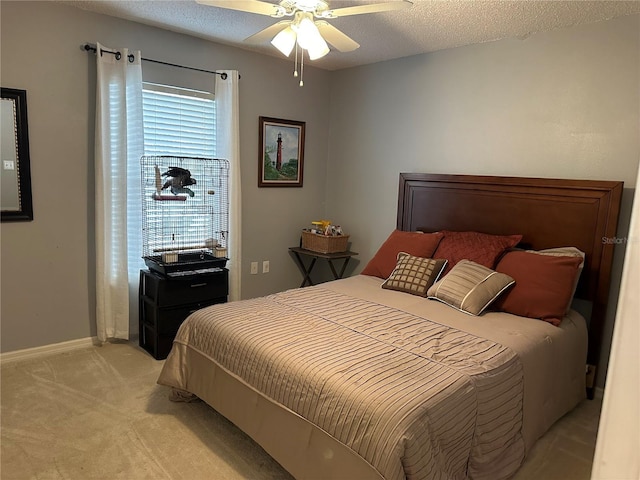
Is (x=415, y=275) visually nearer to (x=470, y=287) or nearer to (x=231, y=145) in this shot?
(x=470, y=287)

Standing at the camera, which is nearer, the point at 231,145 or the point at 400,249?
the point at 400,249

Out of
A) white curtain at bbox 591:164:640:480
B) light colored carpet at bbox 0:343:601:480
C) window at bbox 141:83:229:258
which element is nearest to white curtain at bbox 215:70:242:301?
window at bbox 141:83:229:258

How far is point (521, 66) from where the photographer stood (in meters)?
3.25

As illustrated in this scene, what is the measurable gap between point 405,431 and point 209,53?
3314 mm

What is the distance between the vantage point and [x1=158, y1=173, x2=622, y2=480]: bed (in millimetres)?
1748

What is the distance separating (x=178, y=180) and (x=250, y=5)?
5.69 ft

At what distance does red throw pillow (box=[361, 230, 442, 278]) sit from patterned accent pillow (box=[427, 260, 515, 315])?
44 centimetres

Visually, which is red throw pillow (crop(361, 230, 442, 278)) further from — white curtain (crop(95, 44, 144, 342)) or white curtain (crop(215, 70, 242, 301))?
white curtain (crop(95, 44, 144, 342))

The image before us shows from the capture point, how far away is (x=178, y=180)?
11.6ft

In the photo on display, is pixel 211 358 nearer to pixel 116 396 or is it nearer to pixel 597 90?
pixel 116 396

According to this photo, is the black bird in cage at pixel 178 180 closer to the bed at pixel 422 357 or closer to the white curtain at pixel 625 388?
the bed at pixel 422 357

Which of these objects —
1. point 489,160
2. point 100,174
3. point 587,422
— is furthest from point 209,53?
point 587,422

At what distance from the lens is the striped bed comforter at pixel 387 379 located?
1.68m

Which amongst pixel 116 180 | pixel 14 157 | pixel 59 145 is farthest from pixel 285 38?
pixel 14 157
